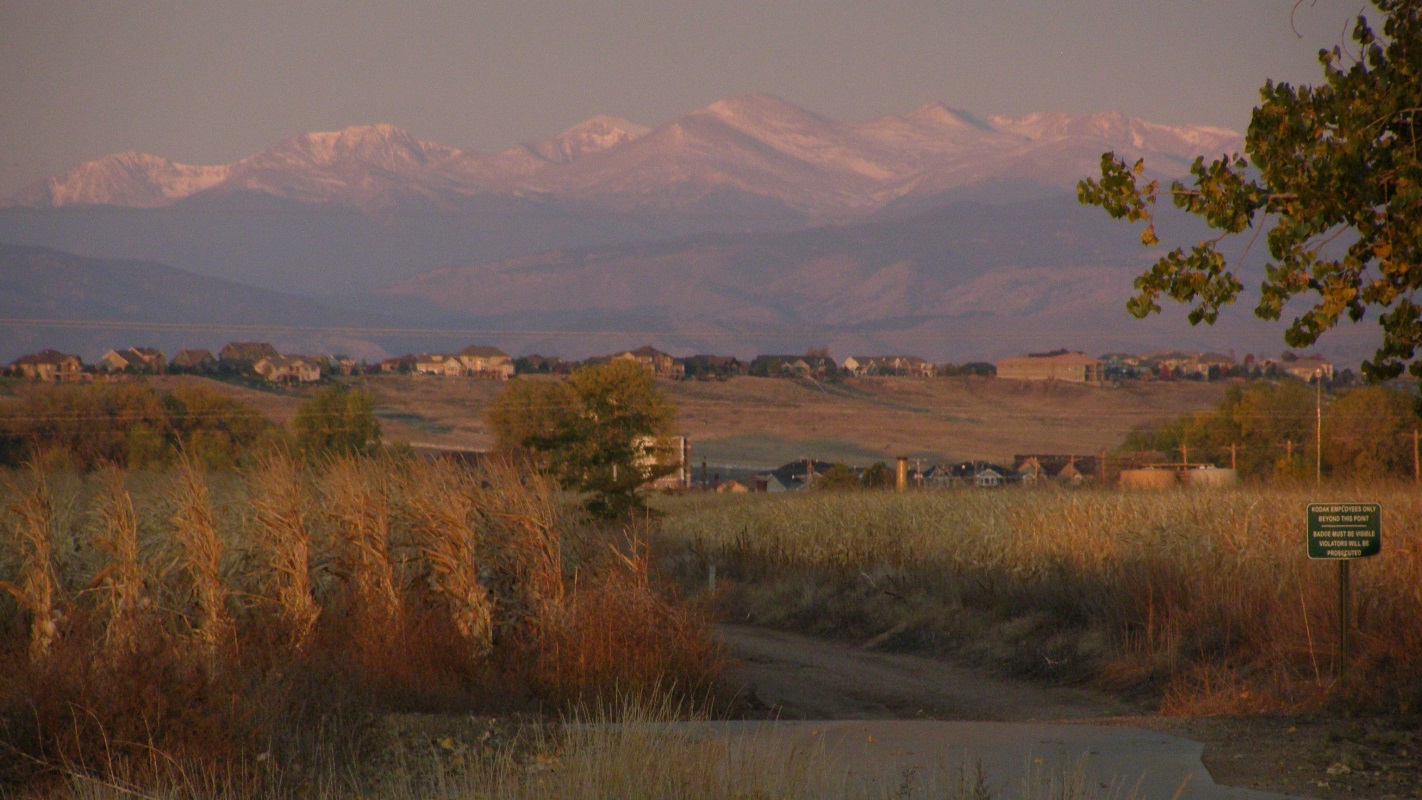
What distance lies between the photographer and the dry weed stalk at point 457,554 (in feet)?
42.4

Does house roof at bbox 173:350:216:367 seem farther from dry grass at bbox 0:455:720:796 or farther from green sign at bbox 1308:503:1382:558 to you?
green sign at bbox 1308:503:1382:558

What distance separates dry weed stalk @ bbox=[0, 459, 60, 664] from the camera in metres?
12.2

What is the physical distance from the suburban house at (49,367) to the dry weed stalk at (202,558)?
85552mm

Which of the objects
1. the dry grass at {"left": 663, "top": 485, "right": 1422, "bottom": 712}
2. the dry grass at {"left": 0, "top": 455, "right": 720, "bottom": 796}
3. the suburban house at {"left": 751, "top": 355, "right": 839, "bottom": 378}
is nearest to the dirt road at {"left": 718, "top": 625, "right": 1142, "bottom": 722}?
the dry grass at {"left": 663, "top": 485, "right": 1422, "bottom": 712}

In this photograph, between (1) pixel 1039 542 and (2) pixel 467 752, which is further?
(1) pixel 1039 542

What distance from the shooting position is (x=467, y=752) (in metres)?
9.48

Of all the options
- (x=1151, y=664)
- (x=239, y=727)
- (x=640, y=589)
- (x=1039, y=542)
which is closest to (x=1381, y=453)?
(x=1039, y=542)

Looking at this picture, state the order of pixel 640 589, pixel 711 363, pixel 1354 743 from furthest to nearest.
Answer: pixel 711 363, pixel 640 589, pixel 1354 743

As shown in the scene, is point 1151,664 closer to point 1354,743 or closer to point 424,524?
point 1354,743

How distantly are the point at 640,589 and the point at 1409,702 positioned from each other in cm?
673

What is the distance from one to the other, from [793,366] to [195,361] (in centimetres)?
5994

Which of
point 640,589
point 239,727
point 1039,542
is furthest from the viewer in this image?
point 1039,542

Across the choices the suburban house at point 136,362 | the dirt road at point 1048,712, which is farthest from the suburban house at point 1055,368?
the dirt road at point 1048,712

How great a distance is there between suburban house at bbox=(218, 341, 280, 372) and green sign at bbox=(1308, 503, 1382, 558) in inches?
4215
